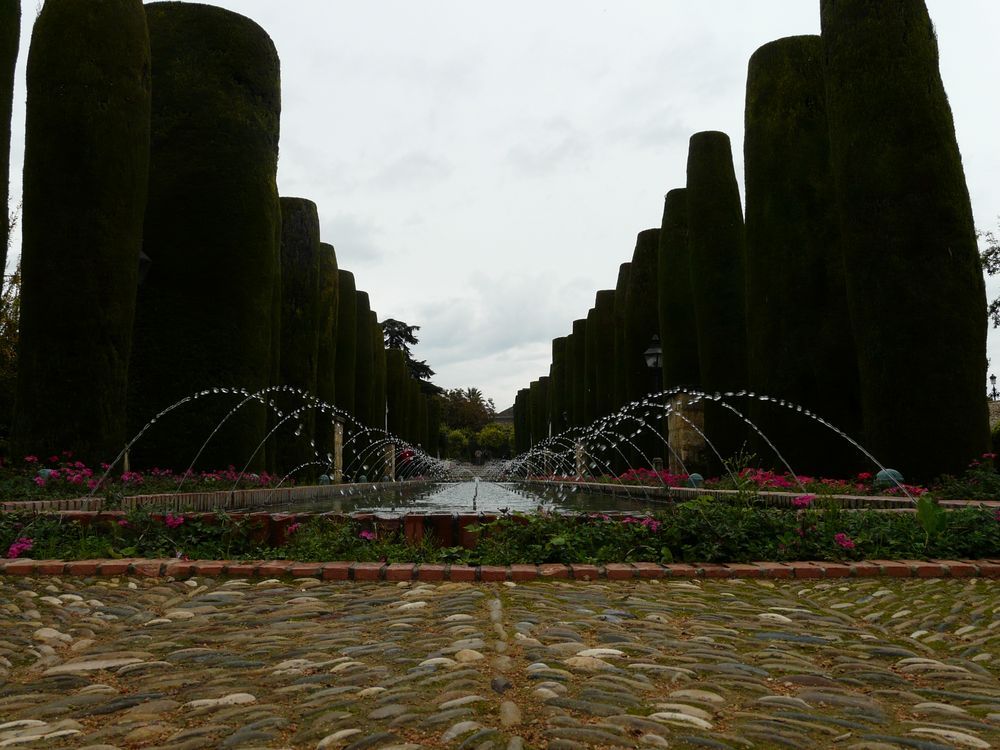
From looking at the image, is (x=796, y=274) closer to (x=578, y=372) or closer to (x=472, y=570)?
(x=472, y=570)

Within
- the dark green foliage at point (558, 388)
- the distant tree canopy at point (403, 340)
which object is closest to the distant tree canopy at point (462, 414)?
the distant tree canopy at point (403, 340)

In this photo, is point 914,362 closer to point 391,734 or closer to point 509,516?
point 509,516

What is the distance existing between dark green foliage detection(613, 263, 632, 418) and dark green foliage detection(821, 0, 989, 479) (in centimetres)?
1288

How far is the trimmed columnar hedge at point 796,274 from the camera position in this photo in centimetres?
1205

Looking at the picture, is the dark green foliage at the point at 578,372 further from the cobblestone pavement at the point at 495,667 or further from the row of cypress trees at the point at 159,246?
the cobblestone pavement at the point at 495,667

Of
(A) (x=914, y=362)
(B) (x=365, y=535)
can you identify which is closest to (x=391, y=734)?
(B) (x=365, y=535)

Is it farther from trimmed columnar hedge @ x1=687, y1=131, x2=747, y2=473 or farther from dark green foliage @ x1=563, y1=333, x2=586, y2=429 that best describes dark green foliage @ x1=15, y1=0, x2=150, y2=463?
dark green foliage @ x1=563, y1=333, x2=586, y2=429

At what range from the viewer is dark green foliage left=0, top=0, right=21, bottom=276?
990 centimetres

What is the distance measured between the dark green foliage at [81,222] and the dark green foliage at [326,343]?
8.27m

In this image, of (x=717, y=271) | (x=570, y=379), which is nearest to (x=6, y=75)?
(x=717, y=271)

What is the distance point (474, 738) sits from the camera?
1.88m

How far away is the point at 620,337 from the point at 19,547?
21.1 m

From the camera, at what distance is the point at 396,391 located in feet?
117

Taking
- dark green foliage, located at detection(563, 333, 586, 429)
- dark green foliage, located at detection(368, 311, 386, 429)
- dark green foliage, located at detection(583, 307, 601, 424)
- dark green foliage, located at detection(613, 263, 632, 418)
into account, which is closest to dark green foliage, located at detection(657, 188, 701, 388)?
dark green foliage, located at detection(613, 263, 632, 418)
